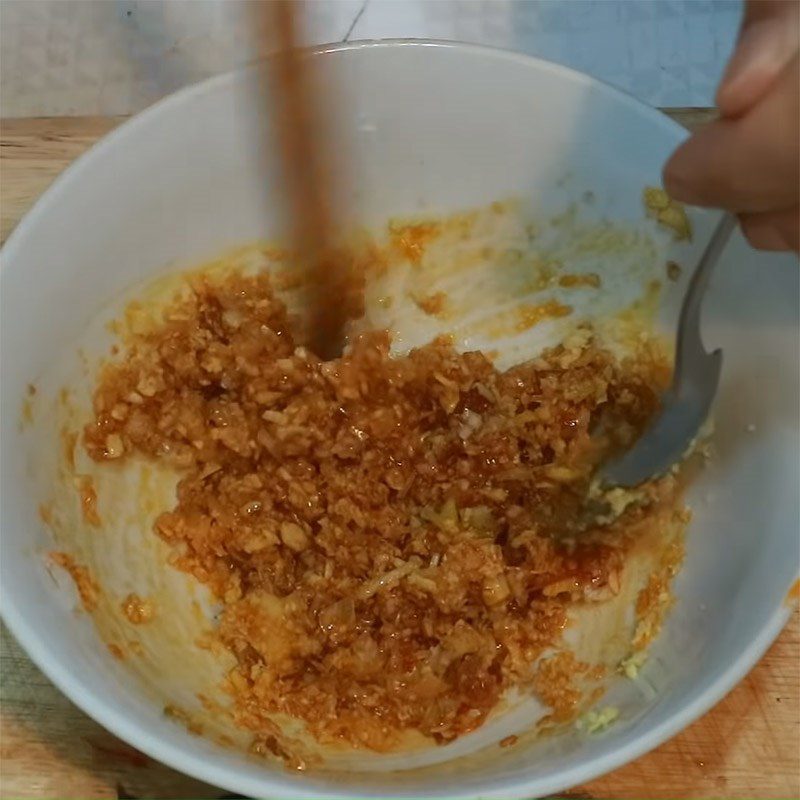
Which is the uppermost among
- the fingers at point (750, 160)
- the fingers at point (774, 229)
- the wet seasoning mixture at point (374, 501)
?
the fingers at point (750, 160)

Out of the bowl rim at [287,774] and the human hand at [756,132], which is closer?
the human hand at [756,132]

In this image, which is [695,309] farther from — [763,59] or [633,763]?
[633,763]

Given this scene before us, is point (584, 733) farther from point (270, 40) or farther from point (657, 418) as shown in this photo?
point (270, 40)

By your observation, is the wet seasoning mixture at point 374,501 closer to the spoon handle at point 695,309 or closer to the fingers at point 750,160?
the spoon handle at point 695,309

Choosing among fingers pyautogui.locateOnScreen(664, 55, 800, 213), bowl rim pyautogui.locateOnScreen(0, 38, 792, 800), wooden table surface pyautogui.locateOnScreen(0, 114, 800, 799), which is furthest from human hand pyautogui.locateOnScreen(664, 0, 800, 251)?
wooden table surface pyautogui.locateOnScreen(0, 114, 800, 799)

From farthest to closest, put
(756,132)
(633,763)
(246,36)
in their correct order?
(246,36)
(633,763)
(756,132)

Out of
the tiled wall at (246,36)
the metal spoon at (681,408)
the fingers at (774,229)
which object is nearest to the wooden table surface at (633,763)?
the metal spoon at (681,408)

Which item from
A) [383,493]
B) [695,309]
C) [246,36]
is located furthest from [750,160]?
[246,36]

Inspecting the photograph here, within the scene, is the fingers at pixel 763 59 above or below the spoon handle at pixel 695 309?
above
